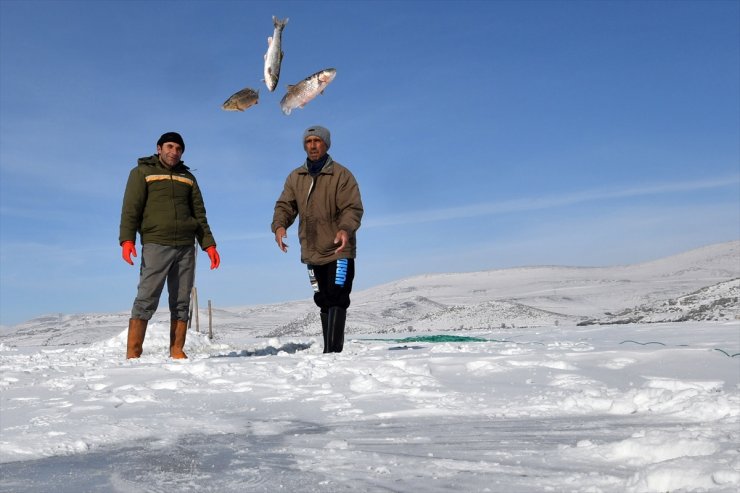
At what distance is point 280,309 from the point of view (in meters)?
23.0

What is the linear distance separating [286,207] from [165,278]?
3.54 ft

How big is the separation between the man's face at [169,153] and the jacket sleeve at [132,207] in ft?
0.73

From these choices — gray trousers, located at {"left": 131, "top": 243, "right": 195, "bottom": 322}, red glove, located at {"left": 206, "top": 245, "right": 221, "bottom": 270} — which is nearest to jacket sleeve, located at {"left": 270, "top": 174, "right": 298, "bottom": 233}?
→ red glove, located at {"left": 206, "top": 245, "right": 221, "bottom": 270}

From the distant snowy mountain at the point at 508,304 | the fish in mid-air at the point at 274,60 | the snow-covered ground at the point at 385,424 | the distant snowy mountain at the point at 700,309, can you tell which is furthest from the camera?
the distant snowy mountain at the point at 508,304

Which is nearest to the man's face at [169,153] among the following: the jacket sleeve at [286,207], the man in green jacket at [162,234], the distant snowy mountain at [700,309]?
the man in green jacket at [162,234]

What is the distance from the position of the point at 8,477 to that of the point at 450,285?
2477cm

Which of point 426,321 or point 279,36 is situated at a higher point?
point 279,36

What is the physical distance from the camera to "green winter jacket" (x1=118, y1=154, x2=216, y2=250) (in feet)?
16.3

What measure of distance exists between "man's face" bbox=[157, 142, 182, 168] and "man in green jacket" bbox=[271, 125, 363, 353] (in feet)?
3.00

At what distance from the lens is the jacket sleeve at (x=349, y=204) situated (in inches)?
186

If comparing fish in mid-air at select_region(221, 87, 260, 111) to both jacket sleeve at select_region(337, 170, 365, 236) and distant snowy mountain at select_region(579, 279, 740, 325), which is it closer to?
jacket sleeve at select_region(337, 170, 365, 236)

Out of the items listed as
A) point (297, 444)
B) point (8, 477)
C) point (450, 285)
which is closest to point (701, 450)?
point (297, 444)

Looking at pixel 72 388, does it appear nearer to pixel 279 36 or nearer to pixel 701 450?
pixel 279 36

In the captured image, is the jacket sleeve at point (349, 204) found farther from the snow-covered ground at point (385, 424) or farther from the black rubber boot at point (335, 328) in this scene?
the snow-covered ground at point (385, 424)
